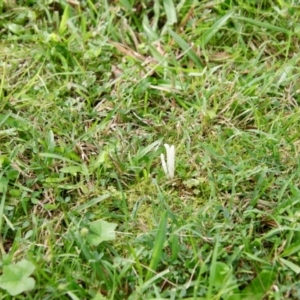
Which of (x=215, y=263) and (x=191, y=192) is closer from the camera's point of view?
(x=215, y=263)

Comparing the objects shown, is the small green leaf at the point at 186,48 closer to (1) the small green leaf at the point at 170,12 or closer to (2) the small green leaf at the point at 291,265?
(1) the small green leaf at the point at 170,12

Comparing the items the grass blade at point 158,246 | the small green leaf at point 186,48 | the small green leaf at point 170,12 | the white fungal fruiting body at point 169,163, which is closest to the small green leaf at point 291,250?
the grass blade at point 158,246

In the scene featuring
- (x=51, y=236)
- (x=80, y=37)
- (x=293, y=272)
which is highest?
(x=80, y=37)

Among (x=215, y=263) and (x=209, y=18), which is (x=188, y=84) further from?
(x=215, y=263)

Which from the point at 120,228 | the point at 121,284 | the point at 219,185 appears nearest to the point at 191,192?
the point at 219,185

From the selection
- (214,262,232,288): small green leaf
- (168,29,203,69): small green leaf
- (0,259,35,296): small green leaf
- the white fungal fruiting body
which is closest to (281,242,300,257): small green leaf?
(214,262,232,288): small green leaf

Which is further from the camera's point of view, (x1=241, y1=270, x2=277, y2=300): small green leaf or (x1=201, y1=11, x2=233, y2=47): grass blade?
(x1=201, y1=11, x2=233, y2=47): grass blade

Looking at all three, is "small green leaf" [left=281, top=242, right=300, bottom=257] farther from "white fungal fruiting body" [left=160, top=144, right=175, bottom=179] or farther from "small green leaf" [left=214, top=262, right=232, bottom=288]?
"white fungal fruiting body" [left=160, top=144, right=175, bottom=179]
